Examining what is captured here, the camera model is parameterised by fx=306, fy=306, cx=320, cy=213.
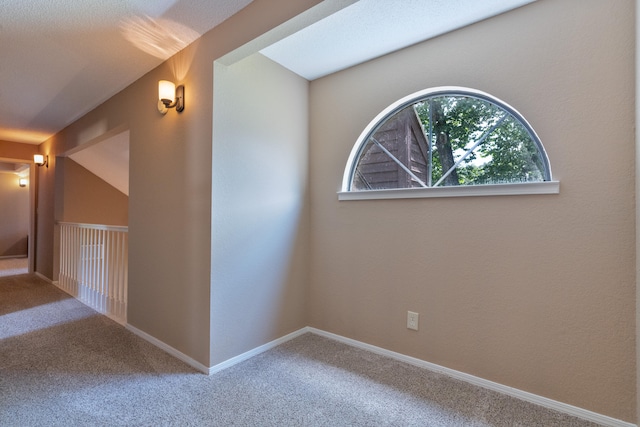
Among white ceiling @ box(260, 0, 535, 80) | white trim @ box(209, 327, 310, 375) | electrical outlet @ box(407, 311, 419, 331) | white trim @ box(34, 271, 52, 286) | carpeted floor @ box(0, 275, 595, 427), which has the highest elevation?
white ceiling @ box(260, 0, 535, 80)

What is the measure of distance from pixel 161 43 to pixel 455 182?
2.25m

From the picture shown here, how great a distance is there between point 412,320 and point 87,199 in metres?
5.34

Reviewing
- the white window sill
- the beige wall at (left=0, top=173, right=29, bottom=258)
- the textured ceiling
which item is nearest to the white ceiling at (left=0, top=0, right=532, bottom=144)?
the textured ceiling

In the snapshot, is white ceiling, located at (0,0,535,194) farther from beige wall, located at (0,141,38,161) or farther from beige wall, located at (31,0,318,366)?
beige wall, located at (0,141,38,161)

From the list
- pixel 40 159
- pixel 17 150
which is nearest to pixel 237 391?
pixel 40 159

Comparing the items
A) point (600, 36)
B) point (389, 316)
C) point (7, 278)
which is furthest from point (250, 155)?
point (7, 278)

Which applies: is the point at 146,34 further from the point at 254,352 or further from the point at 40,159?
the point at 40,159

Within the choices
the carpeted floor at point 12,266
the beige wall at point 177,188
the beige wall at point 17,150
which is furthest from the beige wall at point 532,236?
the carpeted floor at point 12,266

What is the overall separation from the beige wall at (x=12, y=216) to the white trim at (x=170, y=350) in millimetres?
6607

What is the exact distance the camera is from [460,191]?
196 centimetres

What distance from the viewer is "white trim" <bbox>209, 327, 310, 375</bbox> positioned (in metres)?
2.05

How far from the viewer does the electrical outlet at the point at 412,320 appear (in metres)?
2.16

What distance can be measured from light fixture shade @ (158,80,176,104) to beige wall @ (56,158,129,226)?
345cm

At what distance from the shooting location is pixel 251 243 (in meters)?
2.28
